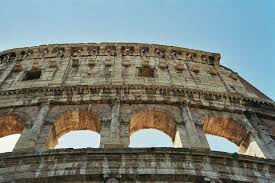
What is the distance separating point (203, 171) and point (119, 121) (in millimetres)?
4128

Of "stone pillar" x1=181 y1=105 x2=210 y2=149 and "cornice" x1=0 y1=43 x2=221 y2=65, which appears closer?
"stone pillar" x1=181 y1=105 x2=210 y2=149

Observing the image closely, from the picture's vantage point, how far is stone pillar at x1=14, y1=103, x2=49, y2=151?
14016 mm

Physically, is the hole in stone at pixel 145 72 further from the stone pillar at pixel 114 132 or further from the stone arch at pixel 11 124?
the stone arch at pixel 11 124

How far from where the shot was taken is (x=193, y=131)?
15156 millimetres

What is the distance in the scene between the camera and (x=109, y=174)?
39.8ft

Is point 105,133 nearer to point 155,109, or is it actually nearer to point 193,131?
point 155,109

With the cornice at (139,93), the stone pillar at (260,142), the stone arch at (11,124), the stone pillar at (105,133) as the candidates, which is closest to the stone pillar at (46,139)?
the stone arch at (11,124)

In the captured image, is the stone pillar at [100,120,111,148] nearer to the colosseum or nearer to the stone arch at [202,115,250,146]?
the colosseum

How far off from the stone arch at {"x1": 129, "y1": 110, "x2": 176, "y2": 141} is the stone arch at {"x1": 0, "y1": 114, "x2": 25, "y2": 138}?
13.2 ft

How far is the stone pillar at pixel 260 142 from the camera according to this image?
14.7 metres

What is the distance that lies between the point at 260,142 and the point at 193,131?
2.33m

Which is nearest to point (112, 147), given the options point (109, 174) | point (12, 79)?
point (109, 174)

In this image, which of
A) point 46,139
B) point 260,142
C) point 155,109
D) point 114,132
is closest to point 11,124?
point 46,139

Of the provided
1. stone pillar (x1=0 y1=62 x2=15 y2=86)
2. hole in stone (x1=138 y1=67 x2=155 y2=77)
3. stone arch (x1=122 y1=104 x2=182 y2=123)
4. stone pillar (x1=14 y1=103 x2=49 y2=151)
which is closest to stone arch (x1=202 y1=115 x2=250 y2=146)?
stone arch (x1=122 y1=104 x2=182 y2=123)
